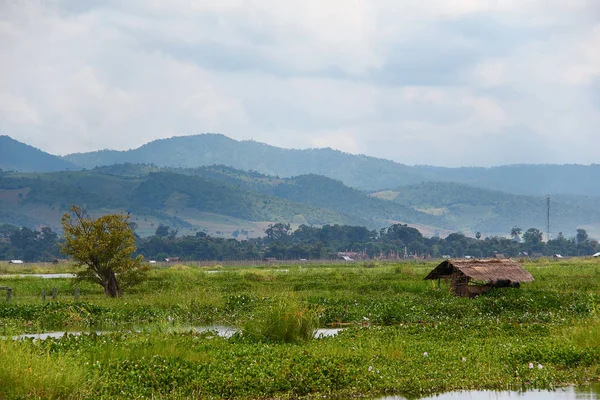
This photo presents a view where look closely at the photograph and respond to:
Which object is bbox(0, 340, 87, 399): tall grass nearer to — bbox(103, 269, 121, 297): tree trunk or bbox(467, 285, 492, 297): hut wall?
bbox(103, 269, 121, 297): tree trunk

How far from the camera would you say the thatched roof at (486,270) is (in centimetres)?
3988

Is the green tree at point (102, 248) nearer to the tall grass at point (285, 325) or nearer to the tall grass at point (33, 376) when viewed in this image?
the tall grass at point (285, 325)

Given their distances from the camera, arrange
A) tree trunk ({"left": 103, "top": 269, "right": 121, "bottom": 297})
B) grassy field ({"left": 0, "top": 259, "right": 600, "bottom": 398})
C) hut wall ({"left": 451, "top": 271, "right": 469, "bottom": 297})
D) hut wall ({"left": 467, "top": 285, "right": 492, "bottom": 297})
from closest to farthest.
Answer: grassy field ({"left": 0, "top": 259, "right": 600, "bottom": 398})
hut wall ({"left": 467, "top": 285, "right": 492, "bottom": 297})
hut wall ({"left": 451, "top": 271, "right": 469, "bottom": 297})
tree trunk ({"left": 103, "top": 269, "right": 121, "bottom": 297})

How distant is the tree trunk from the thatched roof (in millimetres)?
16624

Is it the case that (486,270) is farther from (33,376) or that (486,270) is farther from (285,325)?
(33,376)

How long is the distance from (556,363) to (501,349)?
1.82 m

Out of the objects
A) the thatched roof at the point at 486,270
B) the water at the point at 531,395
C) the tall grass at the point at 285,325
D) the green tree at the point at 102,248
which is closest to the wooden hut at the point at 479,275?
the thatched roof at the point at 486,270

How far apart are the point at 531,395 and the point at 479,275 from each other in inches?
785

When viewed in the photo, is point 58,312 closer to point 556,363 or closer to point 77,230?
point 77,230

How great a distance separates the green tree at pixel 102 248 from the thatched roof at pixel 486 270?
16.0 m

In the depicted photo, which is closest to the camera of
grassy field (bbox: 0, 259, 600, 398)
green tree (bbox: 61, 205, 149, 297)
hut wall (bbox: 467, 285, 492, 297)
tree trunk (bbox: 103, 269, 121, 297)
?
grassy field (bbox: 0, 259, 600, 398)

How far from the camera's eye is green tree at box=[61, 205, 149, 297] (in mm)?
41781

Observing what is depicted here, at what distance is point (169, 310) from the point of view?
116 ft

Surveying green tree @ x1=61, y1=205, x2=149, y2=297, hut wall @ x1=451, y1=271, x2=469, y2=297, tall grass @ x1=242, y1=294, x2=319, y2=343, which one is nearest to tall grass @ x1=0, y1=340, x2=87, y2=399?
tall grass @ x1=242, y1=294, x2=319, y2=343
